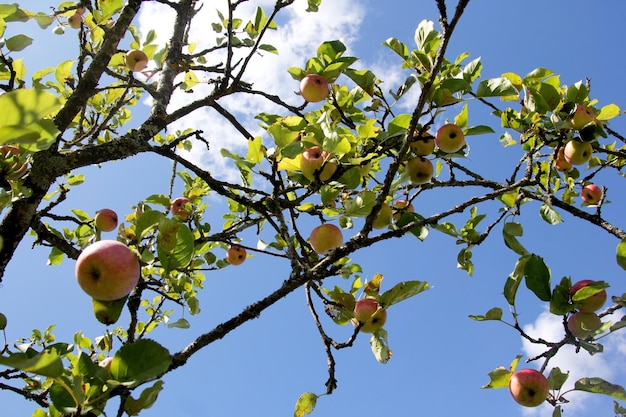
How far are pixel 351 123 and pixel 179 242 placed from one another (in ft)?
4.91

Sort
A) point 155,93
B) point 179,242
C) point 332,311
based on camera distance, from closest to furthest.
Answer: point 179,242 < point 332,311 < point 155,93

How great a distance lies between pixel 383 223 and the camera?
8.33 feet

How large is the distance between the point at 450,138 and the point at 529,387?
1301mm

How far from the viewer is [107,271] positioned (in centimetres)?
143

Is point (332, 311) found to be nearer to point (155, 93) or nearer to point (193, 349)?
point (193, 349)

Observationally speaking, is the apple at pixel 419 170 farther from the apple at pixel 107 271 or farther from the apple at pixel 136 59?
the apple at pixel 136 59

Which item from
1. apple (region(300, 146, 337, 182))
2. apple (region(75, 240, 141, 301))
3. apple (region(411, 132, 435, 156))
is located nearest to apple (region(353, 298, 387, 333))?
apple (region(300, 146, 337, 182))

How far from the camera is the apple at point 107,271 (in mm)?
1424

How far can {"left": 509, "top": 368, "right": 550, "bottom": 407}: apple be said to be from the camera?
2.03 m

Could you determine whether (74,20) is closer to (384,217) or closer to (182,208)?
(182,208)

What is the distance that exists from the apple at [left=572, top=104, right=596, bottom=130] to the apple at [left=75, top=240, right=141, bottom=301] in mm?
2298

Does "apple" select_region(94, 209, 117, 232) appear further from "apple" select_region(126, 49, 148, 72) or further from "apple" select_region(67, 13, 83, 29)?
"apple" select_region(67, 13, 83, 29)

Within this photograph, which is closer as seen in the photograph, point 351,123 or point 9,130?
point 9,130

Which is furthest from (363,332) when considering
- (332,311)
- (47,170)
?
(47,170)
